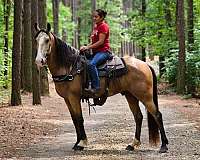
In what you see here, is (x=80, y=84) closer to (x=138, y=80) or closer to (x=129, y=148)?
(x=138, y=80)

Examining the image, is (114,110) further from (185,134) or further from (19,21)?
(185,134)

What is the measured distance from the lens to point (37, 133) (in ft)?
40.7

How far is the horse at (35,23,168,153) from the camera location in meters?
9.69

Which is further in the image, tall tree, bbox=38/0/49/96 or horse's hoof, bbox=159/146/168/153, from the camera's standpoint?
tall tree, bbox=38/0/49/96

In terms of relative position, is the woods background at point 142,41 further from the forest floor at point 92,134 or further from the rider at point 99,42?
the rider at point 99,42

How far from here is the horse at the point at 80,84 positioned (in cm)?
969

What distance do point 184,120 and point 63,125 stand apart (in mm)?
3897

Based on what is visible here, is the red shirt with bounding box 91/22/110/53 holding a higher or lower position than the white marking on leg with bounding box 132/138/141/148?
higher

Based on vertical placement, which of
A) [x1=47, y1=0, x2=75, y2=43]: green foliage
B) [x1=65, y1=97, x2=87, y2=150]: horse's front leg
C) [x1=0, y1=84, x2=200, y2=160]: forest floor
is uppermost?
[x1=47, y1=0, x2=75, y2=43]: green foliage

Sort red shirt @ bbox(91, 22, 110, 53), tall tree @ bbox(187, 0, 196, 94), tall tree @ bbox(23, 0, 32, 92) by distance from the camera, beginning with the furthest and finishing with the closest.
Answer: tall tree @ bbox(187, 0, 196, 94) → tall tree @ bbox(23, 0, 32, 92) → red shirt @ bbox(91, 22, 110, 53)

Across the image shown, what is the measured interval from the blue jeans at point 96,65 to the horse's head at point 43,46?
3.25ft

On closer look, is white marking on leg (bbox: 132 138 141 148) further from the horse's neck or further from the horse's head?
the horse's head

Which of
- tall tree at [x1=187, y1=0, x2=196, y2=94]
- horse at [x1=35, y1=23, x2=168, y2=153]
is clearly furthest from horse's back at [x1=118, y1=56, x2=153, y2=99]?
tall tree at [x1=187, y1=0, x2=196, y2=94]

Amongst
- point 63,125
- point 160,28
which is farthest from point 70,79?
point 160,28
